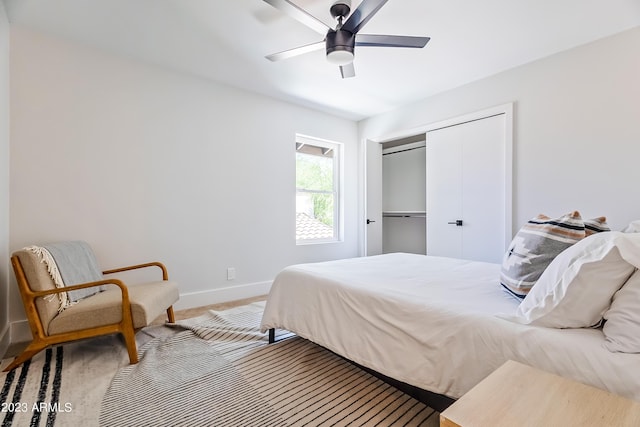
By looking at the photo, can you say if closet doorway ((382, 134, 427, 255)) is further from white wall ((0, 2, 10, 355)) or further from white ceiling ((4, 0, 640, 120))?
white wall ((0, 2, 10, 355))

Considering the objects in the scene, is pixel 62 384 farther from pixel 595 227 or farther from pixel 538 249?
pixel 595 227

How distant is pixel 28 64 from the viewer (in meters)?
2.34

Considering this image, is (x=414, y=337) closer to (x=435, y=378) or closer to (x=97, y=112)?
(x=435, y=378)

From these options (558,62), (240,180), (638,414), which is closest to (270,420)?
(638,414)

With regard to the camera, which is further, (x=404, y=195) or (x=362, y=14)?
(x=404, y=195)

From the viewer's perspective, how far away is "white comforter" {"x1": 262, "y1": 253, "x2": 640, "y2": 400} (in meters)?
0.95

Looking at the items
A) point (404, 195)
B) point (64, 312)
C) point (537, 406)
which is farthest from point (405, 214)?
point (64, 312)

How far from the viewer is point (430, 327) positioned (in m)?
1.28

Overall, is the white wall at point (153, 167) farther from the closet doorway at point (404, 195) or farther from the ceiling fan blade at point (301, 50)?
the closet doorway at point (404, 195)

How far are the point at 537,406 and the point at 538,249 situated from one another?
2.76 feet

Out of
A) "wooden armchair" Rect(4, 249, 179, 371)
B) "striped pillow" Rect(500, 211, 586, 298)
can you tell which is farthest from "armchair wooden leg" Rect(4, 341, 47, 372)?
"striped pillow" Rect(500, 211, 586, 298)

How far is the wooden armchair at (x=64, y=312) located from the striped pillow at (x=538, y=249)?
2.20 meters

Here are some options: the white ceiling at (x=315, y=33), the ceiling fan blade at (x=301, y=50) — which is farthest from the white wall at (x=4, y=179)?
the ceiling fan blade at (x=301, y=50)

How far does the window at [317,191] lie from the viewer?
415 centimetres
